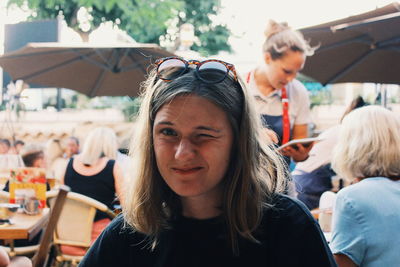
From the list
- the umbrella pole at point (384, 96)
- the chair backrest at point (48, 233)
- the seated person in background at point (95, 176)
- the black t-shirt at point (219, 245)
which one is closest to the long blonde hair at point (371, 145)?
the black t-shirt at point (219, 245)

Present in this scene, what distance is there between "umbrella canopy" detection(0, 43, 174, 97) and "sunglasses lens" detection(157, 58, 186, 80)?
14.3ft

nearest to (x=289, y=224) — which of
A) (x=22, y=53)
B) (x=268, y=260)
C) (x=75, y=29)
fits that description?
(x=268, y=260)

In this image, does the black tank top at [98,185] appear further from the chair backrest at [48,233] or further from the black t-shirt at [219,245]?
the black t-shirt at [219,245]

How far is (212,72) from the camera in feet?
4.25

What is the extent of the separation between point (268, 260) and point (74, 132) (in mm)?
11253

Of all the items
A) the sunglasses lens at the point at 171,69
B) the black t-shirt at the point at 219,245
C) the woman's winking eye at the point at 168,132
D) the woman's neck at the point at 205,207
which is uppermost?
the sunglasses lens at the point at 171,69

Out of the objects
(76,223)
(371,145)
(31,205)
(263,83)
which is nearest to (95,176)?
(76,223)

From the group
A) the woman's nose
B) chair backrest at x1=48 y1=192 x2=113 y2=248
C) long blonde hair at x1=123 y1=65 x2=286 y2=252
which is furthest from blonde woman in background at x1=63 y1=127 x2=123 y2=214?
the woman's nose

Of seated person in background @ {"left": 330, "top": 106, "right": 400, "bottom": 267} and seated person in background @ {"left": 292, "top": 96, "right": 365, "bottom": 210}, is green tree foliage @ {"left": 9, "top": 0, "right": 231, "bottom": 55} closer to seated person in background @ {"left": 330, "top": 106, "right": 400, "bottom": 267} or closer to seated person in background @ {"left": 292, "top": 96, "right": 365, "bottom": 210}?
seated person in background @ {"left": 292, "top": 96, "right": 365, "bottom": 210}

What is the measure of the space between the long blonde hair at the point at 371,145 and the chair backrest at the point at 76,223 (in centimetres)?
233

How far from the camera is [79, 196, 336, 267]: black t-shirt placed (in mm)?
1214

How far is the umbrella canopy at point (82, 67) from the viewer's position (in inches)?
231

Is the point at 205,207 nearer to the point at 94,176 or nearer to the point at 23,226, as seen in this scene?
the point at 23,226

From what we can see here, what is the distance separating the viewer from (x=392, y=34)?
3873 mm
